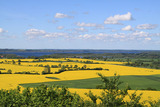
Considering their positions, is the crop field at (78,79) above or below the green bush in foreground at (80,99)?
below

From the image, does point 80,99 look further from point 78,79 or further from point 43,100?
point 78,79

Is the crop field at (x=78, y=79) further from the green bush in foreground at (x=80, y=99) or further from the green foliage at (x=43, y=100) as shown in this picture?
the green foliage at (x=43, y=100)

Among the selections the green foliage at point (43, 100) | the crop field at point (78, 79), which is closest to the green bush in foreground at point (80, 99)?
the green foliage at point (43, 100)

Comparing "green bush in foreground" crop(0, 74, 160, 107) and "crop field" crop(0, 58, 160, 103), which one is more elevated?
"green bush in foreground" crop(0, 74, 160, 107)

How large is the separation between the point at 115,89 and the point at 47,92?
8.25 meters

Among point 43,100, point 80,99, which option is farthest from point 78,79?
point 80,99

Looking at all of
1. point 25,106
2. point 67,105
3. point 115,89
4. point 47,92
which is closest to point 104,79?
point 115,89

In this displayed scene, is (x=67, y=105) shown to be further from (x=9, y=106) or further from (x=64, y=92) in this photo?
(x=9, y=106)

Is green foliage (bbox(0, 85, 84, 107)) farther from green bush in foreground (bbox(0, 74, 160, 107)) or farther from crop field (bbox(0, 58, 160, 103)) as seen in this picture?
crop field (bbox(0, 58, 160, 103))

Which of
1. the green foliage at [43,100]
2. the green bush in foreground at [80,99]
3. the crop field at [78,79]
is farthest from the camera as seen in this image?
the crop field at [78,79]

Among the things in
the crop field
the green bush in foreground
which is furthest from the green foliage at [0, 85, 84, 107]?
the crop field

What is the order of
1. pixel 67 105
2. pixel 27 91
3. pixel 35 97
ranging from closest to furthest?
pixel 67 105 → pixel 35 97 → pixel 27 91

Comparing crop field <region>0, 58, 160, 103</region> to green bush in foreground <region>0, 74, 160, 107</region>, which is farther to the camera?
crop field <region>0, 58, 160, 103</region>

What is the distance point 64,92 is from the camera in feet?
78.2
